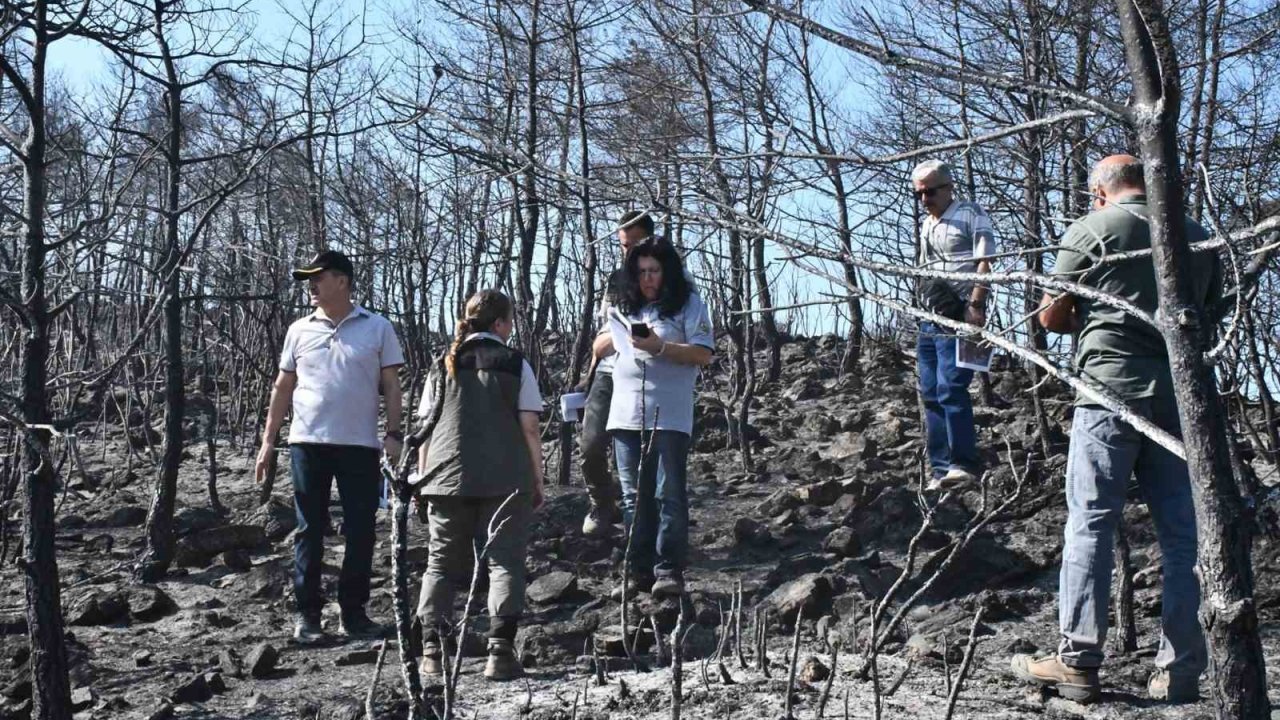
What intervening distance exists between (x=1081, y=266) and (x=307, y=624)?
3.50 meters

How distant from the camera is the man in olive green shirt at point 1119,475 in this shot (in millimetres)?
3828

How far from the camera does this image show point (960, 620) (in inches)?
204

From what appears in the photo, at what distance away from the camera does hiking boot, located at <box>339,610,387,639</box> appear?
19.0ft

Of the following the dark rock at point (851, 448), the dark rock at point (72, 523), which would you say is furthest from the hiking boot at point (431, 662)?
the dark rock at point (72, 523)

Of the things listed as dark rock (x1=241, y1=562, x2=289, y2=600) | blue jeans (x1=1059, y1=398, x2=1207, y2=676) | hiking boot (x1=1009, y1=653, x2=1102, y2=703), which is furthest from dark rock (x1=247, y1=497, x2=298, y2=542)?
blue jeans (x1=1059, y1=398, x2=1207, y2=676)

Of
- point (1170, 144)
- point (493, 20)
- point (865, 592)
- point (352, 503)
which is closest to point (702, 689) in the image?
point (865, 592)

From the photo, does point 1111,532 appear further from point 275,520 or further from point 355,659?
point 275,520

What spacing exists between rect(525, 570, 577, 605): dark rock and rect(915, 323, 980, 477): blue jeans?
6.05 feet

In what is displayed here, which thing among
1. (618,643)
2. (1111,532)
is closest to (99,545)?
(618,643)

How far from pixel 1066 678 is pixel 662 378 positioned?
213cm

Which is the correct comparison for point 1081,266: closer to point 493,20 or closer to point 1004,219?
point 1004,219

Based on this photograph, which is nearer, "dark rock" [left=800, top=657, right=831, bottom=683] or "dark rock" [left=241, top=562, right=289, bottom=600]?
"dark rock" [left=800, top=657, right=831, bottom=683]

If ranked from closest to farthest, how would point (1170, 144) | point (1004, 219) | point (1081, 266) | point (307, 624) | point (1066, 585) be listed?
point (1170, 144), point (1081, 266), point (1066, 585), point (307, 624), point (1004, 219)

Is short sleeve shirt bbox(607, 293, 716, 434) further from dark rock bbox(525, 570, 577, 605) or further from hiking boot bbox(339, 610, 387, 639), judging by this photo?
hiking boot bbox(339, 610, 387, 639)
